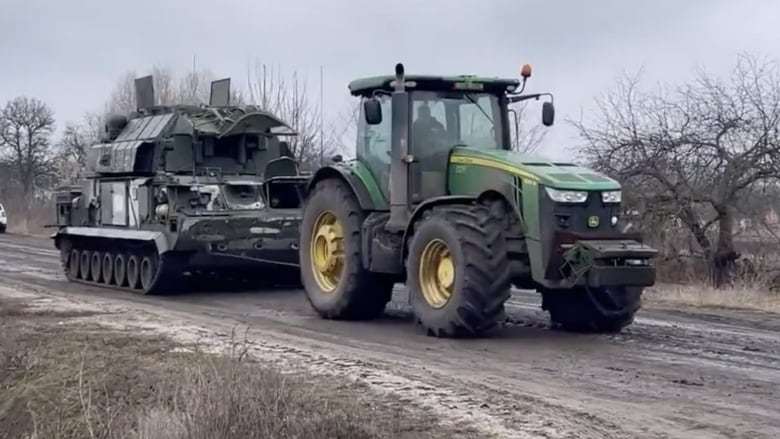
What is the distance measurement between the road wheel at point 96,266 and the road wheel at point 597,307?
29.4ft

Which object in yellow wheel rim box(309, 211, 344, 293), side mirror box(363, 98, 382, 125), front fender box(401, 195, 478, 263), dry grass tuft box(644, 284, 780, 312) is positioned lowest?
dry grass tuft box(644, 284, 780, 312)

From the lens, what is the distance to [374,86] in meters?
12.2

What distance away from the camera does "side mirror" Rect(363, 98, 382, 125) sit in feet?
38.6

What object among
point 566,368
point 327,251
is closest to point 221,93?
point 327,251

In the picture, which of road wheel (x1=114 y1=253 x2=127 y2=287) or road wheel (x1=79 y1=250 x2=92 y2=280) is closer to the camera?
road wheel (x1=114 y1=253 x2=127 y2=287)

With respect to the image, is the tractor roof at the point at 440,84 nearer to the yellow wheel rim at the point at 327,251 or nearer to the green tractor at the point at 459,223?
the green tractor at the point at 459,223

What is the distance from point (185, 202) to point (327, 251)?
4.47m

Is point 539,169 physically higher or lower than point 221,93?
lower

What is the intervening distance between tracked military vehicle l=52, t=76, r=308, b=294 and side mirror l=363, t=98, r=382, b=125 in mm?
4519

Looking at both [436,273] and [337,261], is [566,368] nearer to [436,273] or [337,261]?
[436,273]

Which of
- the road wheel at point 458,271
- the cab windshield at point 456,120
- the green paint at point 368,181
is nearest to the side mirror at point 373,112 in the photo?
the cab windshield at point 456,120

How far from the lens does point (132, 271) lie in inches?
696

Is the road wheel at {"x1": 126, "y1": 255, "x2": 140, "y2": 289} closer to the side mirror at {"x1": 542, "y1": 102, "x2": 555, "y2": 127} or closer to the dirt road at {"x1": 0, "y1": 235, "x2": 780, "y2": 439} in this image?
the dirt road at {"x1": 0, "y1": 235, "x2": 780, "y2": 439}

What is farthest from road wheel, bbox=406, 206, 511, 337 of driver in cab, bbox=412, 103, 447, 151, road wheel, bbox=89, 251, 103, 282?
road wheel, bbox=89, 251, 103, 282
